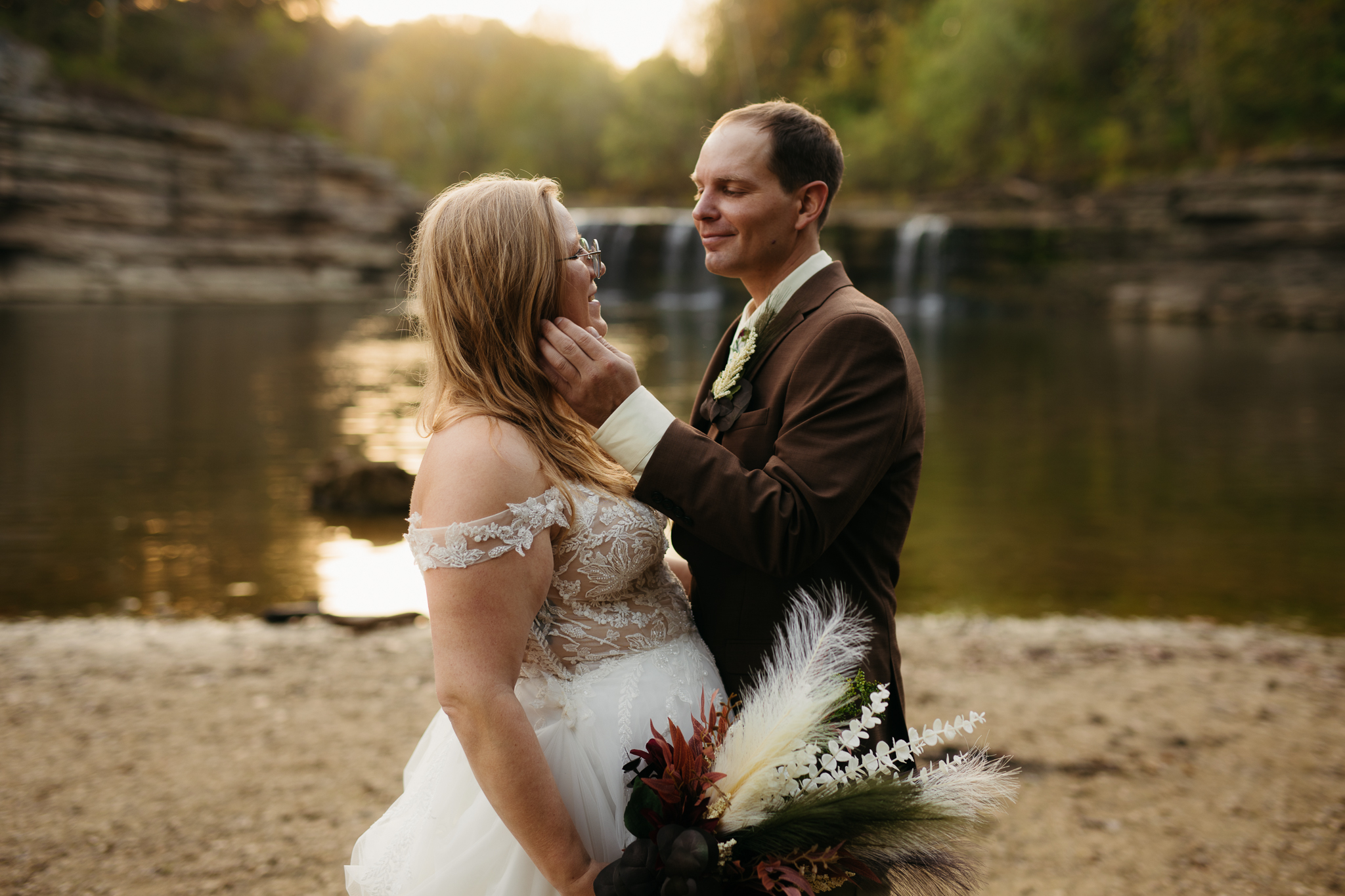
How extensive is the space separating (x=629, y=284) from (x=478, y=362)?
3244 centimetres

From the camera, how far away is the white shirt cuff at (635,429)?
1.90m

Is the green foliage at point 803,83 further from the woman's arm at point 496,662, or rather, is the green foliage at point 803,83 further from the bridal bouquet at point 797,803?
the bridal bouquet at point 797,803

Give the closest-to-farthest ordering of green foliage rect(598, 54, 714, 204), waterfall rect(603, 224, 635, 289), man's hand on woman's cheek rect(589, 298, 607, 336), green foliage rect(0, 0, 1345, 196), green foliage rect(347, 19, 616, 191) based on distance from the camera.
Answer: man's hand on woman's cheek rect(589, 298, 607, 336) < waterfall rect(603, 224, 635, 289) < green foliage rect(0, 0, 1345, 196) < green foliage rect(598, 54, 714, 204) < green foliage rect(347, 19, 616, 191)

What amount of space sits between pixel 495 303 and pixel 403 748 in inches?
124

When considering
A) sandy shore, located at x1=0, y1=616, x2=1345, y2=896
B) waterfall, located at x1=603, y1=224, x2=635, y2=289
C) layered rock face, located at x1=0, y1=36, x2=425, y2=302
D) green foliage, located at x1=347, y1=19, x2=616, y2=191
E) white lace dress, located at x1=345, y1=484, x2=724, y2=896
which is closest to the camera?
white lace dress, located at x1=345, y1=484, x2=724, y2=896

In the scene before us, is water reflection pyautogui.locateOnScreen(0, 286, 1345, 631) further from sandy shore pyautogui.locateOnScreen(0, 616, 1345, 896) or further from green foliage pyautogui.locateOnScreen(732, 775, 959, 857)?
green foliage pyautogui.locateOnScreen(732, 775, 959, 857)

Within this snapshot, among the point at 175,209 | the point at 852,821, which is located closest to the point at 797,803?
the point at 852,821

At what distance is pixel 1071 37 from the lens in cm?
4112

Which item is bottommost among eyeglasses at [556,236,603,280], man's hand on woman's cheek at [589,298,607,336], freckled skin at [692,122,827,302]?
man's hand on woman's cheek at [589,298,607,336]

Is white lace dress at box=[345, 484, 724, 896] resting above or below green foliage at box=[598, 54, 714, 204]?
below

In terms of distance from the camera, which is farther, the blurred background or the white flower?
the blurred background

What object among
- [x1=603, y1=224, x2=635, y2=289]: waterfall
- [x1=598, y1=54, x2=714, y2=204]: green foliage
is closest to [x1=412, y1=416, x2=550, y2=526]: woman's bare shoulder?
[x1=603, y1=224, x2=635, y2=289]: waterfall

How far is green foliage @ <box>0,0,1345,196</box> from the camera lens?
35.4m

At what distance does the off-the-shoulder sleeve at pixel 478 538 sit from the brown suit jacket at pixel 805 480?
0.82 feet
